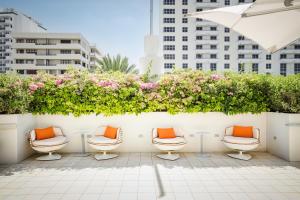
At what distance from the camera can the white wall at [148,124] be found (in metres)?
7.36

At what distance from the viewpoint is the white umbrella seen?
327 centimetres

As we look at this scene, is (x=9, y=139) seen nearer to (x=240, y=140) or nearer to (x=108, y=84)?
(x=108, y=84)

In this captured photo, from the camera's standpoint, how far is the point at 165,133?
681 centimetres

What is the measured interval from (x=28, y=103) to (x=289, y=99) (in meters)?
8.15

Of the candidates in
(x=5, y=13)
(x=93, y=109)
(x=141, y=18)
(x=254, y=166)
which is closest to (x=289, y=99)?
(x=254, y=166)

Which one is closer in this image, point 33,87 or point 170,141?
point 170,141

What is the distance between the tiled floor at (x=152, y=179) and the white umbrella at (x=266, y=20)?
2.94 m

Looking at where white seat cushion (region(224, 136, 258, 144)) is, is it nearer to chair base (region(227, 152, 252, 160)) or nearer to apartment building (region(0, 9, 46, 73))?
chair base (region(227, 152, 252, 160))

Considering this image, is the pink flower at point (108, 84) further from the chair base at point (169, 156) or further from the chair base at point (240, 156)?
the chair base at point (240, 156)

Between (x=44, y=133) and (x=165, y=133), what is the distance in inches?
151

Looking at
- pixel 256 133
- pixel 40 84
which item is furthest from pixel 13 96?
pixel 256 133

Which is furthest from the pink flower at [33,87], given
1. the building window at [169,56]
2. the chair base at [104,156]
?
the building window at [169,56]

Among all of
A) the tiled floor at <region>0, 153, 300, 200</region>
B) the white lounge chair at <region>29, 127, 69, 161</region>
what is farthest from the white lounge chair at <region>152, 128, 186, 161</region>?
the white lounge chair at <region>29, 127, 69, 161</region>

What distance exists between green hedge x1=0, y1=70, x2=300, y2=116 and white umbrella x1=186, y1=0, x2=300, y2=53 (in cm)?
300
